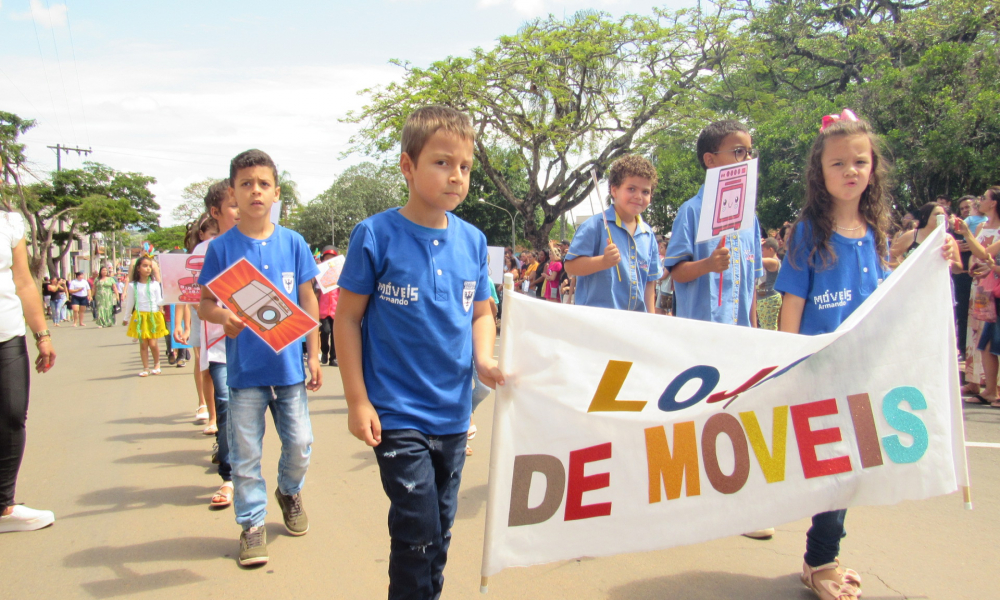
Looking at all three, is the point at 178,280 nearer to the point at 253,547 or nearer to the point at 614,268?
the point at 253,547

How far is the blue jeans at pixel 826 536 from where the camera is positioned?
8.92ft

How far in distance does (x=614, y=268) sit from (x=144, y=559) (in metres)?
2.73

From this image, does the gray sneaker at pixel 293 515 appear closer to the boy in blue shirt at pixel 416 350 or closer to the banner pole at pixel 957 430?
the boy in blue shirt at pixel 416 350

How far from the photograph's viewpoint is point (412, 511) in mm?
2119

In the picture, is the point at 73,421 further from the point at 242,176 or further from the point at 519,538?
the point at 519,538

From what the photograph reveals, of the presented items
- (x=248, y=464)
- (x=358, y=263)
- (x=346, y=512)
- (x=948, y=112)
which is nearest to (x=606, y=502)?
(x=358, y=263)

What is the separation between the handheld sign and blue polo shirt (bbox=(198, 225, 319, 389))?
195 centimetres

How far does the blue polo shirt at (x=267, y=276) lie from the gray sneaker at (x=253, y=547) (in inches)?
26.8

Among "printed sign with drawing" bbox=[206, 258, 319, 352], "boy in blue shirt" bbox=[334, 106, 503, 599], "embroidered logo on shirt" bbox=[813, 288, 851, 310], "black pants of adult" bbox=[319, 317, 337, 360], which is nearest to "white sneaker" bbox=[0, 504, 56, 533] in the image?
"printed sign with drawing" bbox=[206, 258, 319, 352]

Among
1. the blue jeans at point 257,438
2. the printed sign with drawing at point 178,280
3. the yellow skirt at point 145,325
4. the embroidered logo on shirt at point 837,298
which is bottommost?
the blue jeans at point 257,438

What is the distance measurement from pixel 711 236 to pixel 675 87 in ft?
71.2

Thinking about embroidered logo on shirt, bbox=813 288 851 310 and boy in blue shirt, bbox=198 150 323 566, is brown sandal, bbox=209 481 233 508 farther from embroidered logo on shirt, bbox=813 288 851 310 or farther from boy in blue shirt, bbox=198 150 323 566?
embroidered logo on shirt, bbox=813 288 851 310

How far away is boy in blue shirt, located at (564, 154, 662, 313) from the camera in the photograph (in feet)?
12.6

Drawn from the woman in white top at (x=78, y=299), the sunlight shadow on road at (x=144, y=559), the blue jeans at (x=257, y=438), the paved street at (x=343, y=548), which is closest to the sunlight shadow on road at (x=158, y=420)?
the paved street at (x=343, y=548)
